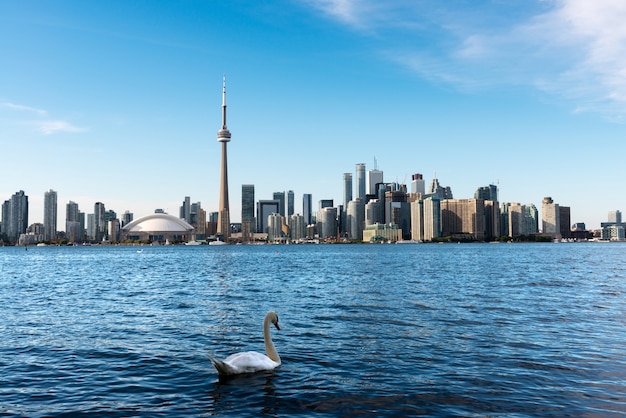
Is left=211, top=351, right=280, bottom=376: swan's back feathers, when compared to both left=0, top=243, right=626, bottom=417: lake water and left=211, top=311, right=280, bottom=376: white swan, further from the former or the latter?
left=0, top=243, right=626, bottom=417: lake water

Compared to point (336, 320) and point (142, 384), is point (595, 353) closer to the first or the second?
point (336, 320)

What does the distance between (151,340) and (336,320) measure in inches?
383

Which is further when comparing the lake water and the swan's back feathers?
the swan's back feathers

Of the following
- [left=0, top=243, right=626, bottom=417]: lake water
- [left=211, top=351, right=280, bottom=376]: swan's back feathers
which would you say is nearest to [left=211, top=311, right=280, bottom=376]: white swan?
[left=211, top=351, right=280, bottom=376]: swan's back feathers

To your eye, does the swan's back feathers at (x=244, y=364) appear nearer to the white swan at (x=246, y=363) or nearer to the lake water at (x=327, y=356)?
the white swan at (x=246, y=363)

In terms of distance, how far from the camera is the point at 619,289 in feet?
147

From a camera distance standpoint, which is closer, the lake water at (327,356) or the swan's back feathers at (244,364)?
the lake water at (327,356)

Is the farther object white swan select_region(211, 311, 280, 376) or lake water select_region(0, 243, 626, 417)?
white swan select_region(211, 311, 280, 376)

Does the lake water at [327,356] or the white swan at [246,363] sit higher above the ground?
the white swan at [246,363]

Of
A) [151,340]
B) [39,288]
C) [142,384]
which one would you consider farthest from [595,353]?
[39,288]

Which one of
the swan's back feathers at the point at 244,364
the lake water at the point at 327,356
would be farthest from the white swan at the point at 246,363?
the lake water at the point at 327,356

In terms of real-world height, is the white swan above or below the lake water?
above

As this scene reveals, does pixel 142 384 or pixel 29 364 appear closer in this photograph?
pixel 142 384

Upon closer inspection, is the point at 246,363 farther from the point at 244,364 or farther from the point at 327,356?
the point at 327,356
